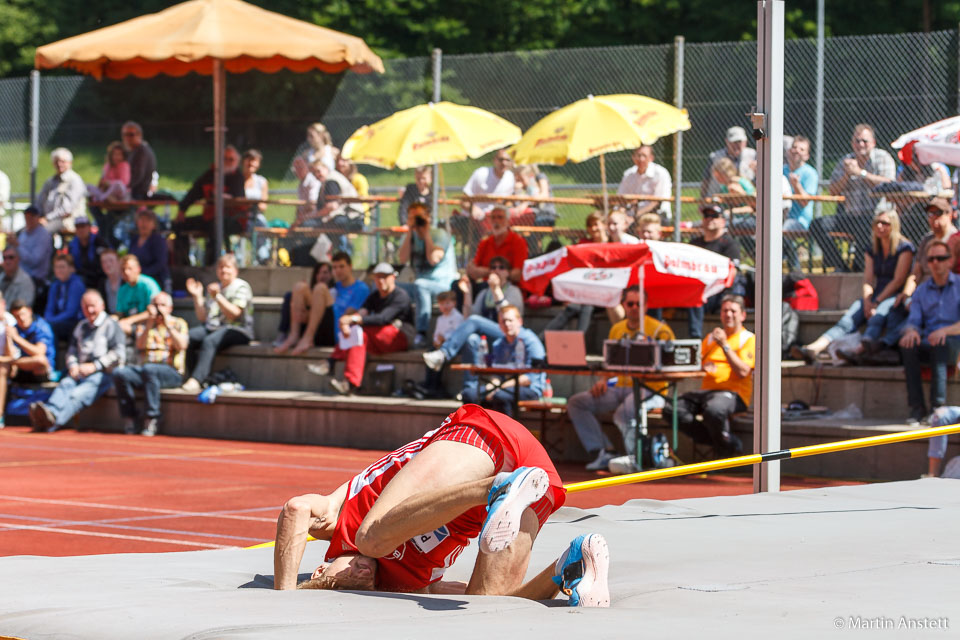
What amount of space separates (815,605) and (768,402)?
3464 millimetres

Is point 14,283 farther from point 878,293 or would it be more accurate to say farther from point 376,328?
point 878,293

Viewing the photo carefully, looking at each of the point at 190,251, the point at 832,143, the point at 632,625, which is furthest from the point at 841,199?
the point at 632,625

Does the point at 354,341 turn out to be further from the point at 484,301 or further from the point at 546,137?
the point at 546,137

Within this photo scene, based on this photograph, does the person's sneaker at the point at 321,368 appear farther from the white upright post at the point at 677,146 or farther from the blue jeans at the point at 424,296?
the white upright post at the point at 677,146

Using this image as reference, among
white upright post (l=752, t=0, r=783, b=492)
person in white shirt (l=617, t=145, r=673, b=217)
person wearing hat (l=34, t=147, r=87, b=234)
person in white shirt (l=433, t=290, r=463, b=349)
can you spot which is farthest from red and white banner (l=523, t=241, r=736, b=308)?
person wearing hat (l=34, t=147, r=87, b=234)

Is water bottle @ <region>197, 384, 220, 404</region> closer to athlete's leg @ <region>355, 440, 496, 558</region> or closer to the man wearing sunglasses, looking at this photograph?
the man wearing sunglasses

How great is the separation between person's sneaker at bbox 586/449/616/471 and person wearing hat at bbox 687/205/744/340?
1754 mm

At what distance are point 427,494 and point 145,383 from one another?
1050 centimetres

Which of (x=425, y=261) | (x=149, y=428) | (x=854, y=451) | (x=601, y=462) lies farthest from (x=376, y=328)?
(x=854, y=451)

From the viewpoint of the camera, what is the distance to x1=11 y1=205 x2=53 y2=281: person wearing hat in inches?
688

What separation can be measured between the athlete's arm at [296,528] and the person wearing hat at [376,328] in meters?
8.84

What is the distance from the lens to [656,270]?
476 inches

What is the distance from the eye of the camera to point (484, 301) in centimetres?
1404

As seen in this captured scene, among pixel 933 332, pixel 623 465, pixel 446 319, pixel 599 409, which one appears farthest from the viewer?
pixel 446 319
